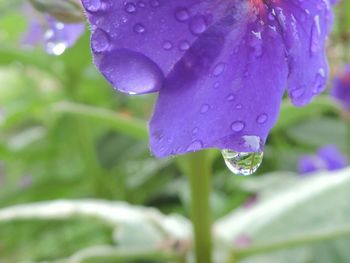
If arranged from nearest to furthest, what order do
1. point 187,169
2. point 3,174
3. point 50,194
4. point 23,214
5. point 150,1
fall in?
point 150,1 < point 187,169 < point 23,214 < point 50,194 < point 3,174

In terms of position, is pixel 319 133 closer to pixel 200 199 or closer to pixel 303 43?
pixel 200 199

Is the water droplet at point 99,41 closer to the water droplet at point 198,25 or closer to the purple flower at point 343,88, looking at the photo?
the water droplet at point 198,25

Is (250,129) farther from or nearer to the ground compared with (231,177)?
farther from the ground

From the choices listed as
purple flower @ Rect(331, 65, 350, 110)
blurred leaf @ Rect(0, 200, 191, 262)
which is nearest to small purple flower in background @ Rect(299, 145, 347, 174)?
purple flower @ Rect(331, 65, 350, 110)

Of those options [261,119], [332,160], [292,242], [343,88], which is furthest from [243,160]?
[343,88]

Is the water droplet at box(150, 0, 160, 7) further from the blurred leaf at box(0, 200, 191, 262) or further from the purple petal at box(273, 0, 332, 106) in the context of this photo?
the blurred leaf at box(0, 200, 191, 262)

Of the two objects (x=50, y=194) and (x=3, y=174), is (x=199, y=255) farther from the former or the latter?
(x=3, y=174)

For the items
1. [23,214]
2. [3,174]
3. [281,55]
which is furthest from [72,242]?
[281,55]
